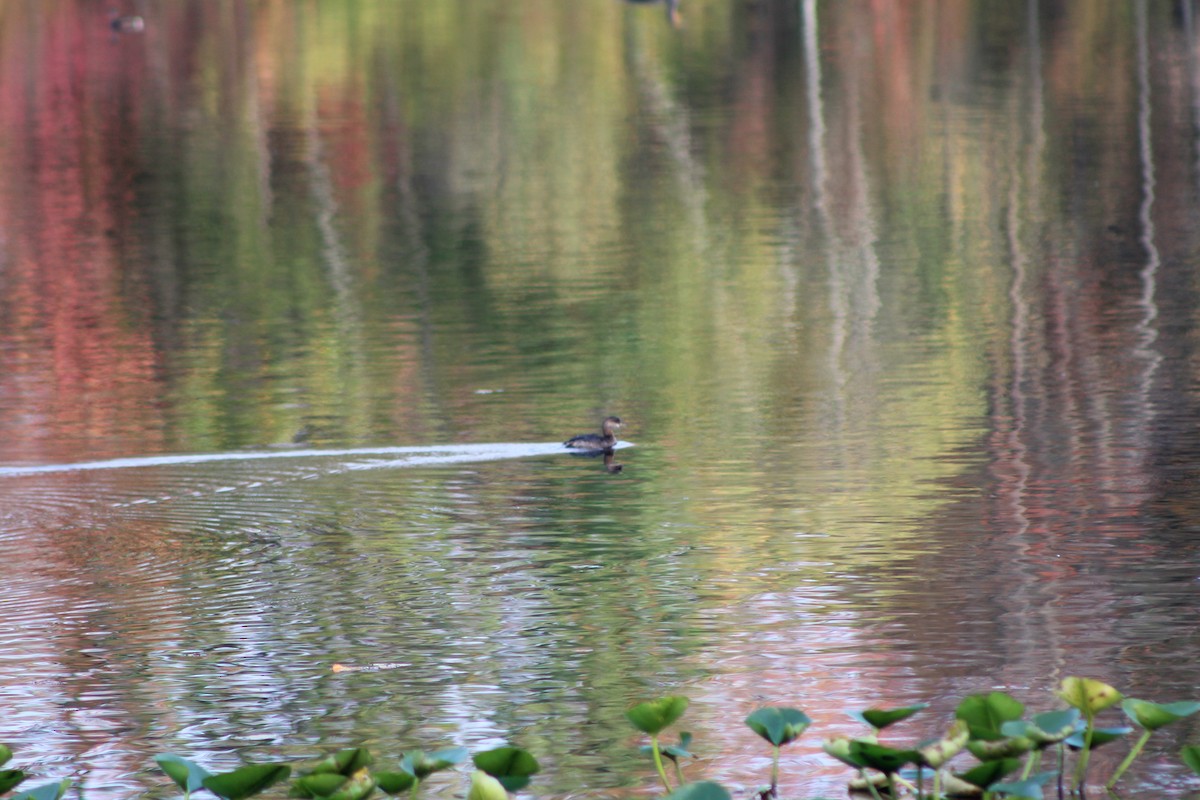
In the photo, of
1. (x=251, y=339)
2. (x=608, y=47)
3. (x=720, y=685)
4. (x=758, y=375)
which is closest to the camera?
(x=720, y=685)

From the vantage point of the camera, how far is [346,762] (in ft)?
21.5

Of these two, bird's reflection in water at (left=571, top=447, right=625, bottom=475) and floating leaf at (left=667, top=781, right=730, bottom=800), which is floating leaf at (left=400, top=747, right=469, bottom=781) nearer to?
floating leaf at (left=667, top=781, right=730, bottom=800)

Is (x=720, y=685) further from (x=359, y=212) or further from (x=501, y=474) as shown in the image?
(x=359, y=212)

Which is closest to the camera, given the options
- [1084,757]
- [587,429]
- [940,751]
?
[940,751]

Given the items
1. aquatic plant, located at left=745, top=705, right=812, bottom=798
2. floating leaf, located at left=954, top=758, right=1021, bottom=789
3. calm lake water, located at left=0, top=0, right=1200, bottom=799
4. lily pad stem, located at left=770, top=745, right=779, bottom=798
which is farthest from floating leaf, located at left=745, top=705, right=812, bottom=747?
calm lake water, located at left=0, top=0, right=1200, bottom=799

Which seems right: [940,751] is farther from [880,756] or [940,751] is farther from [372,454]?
[372,454]

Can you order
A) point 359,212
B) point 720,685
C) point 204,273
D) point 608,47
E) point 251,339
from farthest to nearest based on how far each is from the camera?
point 608,47
point 359,212
point 204,273
point 251,339
point 720,685

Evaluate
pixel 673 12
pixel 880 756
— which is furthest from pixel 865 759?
pixel 673 12

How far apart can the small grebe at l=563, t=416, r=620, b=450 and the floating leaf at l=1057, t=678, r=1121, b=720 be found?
7.27 meters

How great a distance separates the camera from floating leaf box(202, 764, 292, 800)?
629 centimetres

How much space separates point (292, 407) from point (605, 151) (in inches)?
767

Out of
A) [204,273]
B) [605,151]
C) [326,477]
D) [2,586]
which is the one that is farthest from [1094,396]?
[605,151]

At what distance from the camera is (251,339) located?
20094 mm

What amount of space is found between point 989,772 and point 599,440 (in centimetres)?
772
